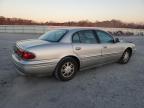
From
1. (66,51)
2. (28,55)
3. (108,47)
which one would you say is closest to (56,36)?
(66,51)

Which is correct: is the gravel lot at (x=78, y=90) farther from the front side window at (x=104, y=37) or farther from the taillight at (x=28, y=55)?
the front side window at (x=104, y=37)

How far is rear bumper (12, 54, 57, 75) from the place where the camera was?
3.85 m

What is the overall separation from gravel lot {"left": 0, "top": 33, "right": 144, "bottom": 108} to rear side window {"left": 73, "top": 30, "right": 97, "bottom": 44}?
1.06 m

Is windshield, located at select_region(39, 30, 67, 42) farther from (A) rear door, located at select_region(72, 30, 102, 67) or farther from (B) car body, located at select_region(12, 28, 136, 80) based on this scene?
(A) rear door, located at select_region(72, 30, 102, 67)

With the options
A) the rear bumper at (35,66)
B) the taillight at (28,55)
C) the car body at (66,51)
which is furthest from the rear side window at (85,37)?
the taillight at (28,55)

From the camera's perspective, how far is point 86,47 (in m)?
4.71

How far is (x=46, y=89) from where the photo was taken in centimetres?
403

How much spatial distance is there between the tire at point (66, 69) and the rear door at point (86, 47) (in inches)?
10.6

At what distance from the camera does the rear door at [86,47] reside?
15.0ft

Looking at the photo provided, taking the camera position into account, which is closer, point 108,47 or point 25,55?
point 25,55

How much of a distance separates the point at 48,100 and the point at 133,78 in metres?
2.69

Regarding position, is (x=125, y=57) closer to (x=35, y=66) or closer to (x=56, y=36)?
(x=56, y=36)

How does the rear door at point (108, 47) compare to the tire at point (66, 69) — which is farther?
the rear door at point (108, 47)

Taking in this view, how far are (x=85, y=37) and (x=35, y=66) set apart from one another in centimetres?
177
